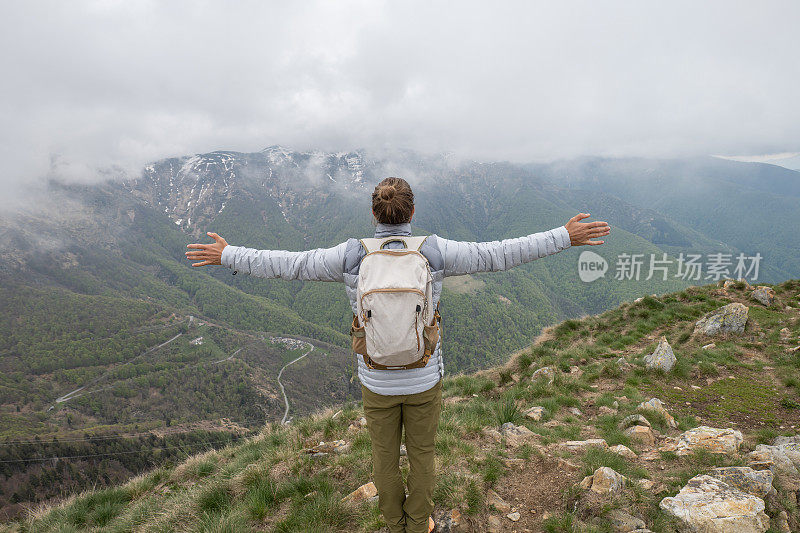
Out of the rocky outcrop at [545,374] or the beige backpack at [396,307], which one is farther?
the rocky outcrop at [545,374]

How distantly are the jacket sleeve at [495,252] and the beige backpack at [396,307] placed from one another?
1.35 ft

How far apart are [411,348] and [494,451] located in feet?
11.0

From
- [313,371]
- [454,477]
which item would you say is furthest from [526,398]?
[313,371]

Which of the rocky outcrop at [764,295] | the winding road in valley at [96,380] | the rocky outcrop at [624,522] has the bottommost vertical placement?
the winding road in valley at [96,380]

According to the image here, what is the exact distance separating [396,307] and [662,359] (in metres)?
8.19

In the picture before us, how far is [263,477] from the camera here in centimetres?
472

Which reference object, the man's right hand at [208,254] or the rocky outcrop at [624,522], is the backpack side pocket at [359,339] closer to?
the man's right hand at [208,254]

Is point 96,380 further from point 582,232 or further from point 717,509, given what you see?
point 717,509

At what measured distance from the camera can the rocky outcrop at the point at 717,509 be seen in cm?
320

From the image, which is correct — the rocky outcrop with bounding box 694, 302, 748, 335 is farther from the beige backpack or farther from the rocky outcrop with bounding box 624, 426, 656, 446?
the beige backpack

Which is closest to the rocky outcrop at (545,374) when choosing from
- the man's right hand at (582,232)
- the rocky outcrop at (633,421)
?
the rocky outcrop at (633,421)

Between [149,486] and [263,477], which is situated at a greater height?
[263,477]

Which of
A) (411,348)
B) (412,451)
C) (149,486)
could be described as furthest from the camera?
(149,486)

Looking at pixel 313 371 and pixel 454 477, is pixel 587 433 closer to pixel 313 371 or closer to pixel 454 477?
pixel 454 477
